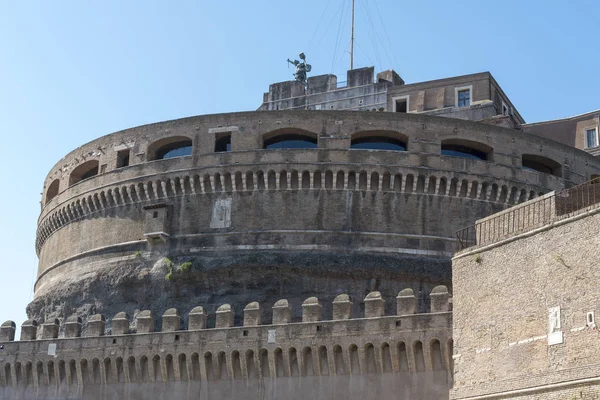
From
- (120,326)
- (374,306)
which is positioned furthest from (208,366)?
(374,306)

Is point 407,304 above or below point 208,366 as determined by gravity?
above

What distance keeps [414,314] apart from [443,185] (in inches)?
422

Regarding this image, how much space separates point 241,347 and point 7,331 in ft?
30.2

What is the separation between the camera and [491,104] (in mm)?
46062

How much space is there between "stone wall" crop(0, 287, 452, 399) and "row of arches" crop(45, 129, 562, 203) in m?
9.32

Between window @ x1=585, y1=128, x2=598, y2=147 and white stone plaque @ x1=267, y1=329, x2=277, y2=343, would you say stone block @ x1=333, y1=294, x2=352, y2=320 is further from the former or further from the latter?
window @ x1=585, y1=128, x2=598, y2=147

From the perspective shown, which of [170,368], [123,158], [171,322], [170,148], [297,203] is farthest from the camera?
[123,158]

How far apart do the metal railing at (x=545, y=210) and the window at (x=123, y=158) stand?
21.2m

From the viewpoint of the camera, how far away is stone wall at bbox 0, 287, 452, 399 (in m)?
26.3

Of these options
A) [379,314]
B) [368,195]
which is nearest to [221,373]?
[379,314]

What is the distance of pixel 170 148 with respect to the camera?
40.1m

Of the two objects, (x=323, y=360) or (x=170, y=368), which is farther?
(x=170, y=368)

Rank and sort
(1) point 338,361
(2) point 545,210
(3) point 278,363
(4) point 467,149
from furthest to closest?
(4) point 467,149 → (3) point 278,363 → (1) point 338,361 → (2) point 545,210

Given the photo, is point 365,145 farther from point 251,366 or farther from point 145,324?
point 251,366
